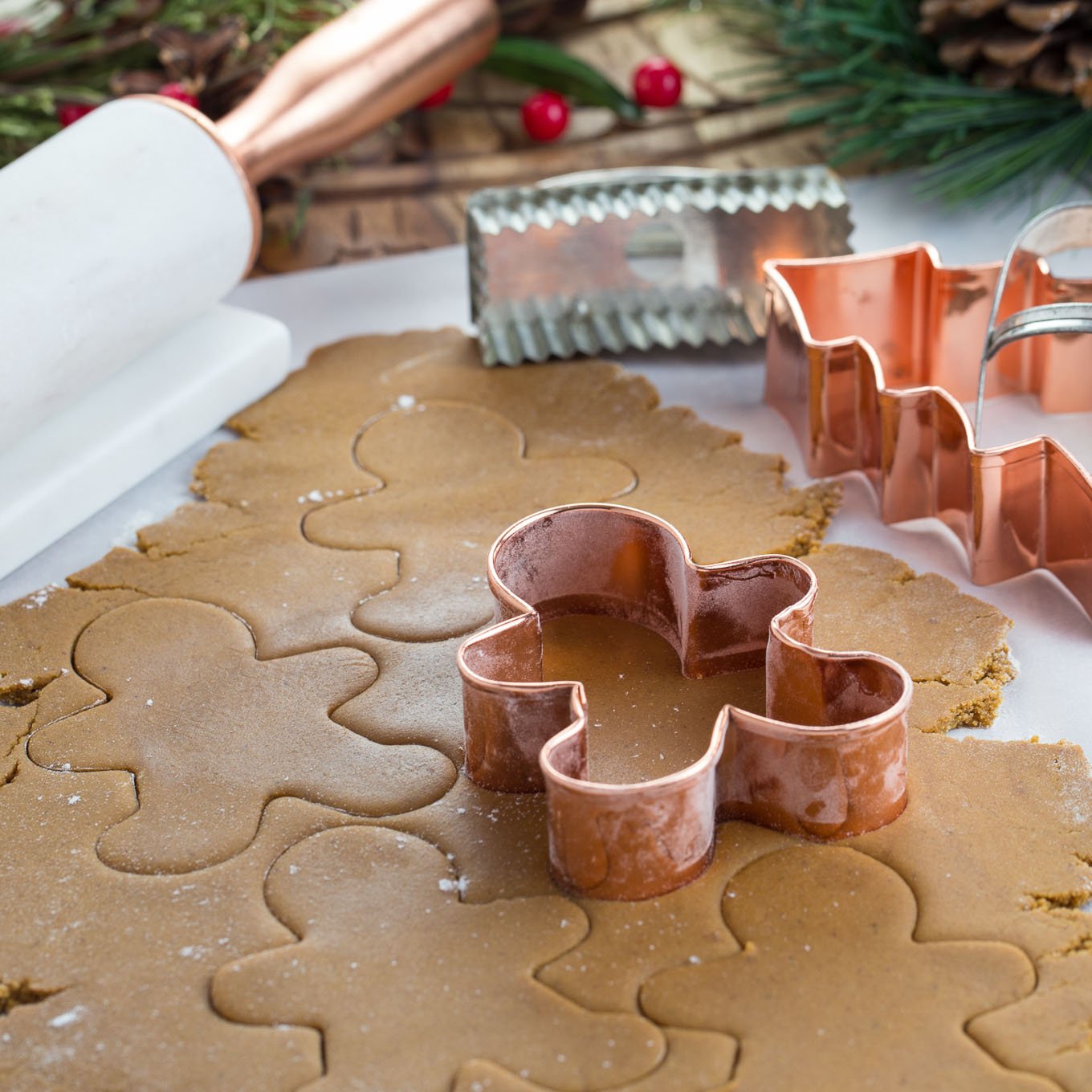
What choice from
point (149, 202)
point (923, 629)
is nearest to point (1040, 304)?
point (923, 629)

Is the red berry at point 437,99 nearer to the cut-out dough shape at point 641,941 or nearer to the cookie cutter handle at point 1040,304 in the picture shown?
the cookie cutter handle at point 1040,304

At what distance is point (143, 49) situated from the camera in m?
1.38

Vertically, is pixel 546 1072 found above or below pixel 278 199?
below

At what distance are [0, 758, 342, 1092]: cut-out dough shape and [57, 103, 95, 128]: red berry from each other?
0.73 m

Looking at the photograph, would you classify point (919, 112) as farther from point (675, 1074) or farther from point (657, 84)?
point (675, 1074)

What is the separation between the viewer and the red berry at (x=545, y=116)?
4.92 feet

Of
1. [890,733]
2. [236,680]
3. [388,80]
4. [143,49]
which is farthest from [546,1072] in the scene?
[143,49]

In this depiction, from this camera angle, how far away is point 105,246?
1063mm

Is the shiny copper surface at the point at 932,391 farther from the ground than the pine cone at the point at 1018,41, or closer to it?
closer to it

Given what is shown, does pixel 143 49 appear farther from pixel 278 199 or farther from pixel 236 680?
pixel 236 680

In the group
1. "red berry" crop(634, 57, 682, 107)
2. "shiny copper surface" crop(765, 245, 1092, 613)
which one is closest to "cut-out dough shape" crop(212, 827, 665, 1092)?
"shiny copper surface" crop(765, 245, 1092, 613)

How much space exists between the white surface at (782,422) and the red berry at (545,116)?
0.68 ft

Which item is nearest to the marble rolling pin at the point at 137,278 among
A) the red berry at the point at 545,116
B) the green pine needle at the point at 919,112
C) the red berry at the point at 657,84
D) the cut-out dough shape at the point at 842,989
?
the red berry at the point at 545,116

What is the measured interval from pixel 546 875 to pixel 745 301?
0.65 m
